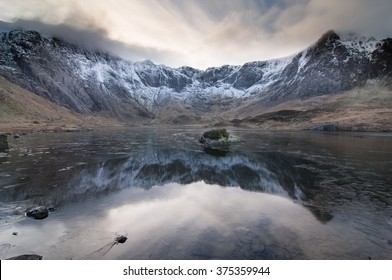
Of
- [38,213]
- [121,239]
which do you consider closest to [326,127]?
[38,213]

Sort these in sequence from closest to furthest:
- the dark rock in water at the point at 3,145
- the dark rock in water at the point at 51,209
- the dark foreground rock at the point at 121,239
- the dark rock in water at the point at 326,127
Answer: the dark foreground rock at the point at 121,239
the dark rock in water at the point at 51,209
the dark rock in water at the point at 3,145
the dark rock in water at the point at 326,127

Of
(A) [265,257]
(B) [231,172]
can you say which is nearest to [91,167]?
(B) [231,172]

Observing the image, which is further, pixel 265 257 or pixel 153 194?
pixel 153 194

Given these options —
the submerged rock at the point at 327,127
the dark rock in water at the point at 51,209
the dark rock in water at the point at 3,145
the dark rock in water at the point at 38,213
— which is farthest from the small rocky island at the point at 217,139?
the submerged rock at the point at 327,127

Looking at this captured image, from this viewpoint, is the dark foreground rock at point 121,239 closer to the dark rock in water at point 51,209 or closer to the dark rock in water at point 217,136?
the dark rock in water at point 51,209

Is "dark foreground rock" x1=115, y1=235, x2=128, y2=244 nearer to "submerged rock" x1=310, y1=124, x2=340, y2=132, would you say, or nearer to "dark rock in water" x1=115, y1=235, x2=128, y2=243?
"dark rock in water" x1=115, y1=235, x2=128, y2=243

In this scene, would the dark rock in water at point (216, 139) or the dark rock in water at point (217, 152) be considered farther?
the dark rock in water at point (216, 139)

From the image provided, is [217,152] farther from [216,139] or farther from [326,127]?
[326,127]
